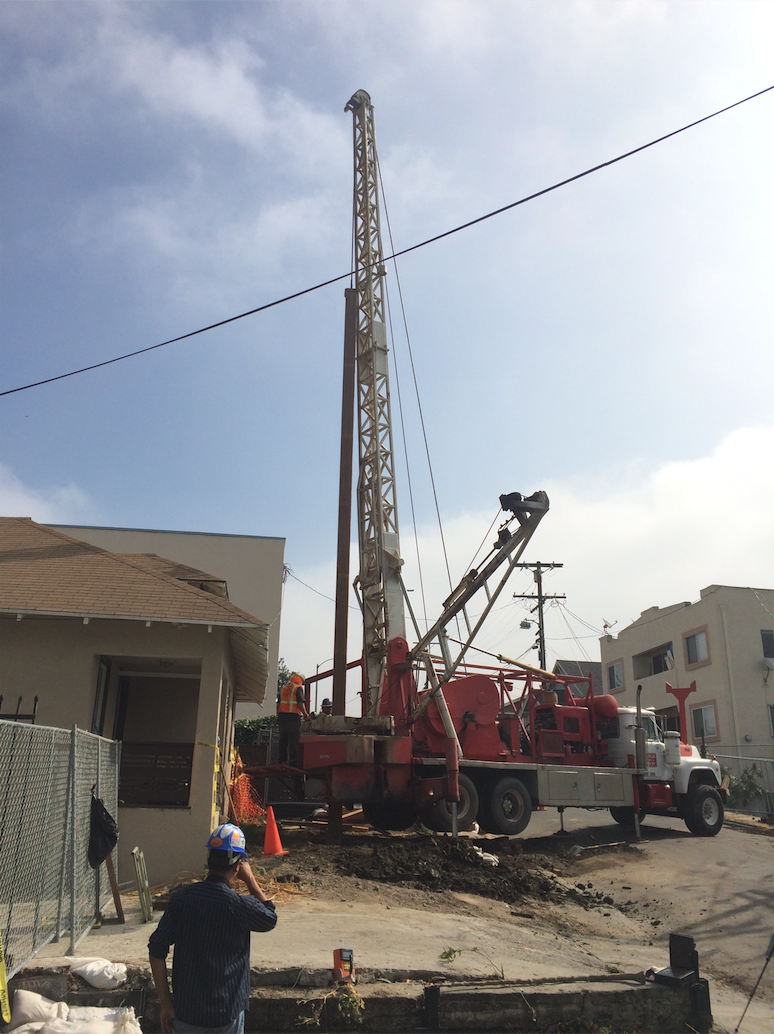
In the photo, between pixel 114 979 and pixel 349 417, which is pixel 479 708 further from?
pixel 114 979

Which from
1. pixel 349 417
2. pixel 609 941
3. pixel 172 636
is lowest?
pixel 609 941

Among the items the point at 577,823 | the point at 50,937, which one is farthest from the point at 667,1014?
the point at 577,823

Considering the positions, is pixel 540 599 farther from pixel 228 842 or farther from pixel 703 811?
pixel 228 842

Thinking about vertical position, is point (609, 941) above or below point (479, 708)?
below

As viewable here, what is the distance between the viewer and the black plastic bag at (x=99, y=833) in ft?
25.3

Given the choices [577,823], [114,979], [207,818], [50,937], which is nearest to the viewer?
[114,979]

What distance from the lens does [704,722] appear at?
109 ft

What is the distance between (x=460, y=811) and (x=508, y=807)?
4.77ft

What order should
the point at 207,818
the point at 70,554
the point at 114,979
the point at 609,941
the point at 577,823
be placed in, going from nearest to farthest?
the point at 114,979
the point at 609,941
the point at 207,818
the point at 70,554
the point at 577,823

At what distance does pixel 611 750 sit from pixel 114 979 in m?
14.3

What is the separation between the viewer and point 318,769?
14625 millimetres

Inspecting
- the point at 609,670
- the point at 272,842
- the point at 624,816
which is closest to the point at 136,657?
the point at 272,842

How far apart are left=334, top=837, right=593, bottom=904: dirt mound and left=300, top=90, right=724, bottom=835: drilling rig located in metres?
1.36

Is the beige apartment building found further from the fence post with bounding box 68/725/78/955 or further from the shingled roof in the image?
the fence post with bounding box 68/725/78/955
